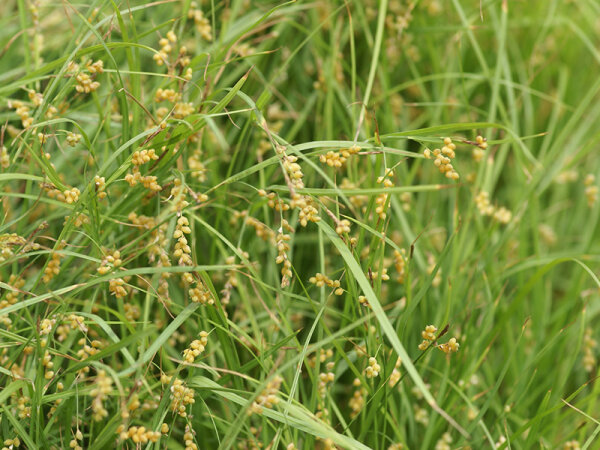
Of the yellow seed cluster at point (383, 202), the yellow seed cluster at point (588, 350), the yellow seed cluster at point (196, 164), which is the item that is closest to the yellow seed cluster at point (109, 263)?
the yellow seed cluster at point (196, 164)

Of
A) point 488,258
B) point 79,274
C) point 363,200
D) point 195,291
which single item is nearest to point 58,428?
point 79,274

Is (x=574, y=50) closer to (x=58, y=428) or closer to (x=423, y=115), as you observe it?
(x=423, y=115)

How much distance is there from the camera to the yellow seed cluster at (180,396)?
1.32 m

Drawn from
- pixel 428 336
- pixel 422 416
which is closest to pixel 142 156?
pixel 428 336

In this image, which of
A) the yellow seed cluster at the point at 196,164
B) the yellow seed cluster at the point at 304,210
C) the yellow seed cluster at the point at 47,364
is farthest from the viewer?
the yellow seed cluster at the point at 196,164

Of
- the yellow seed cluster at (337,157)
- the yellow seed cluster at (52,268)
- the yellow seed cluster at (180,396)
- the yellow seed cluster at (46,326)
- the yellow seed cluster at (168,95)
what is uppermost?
the yellow seed cluster at (168,95)

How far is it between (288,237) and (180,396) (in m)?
0.42

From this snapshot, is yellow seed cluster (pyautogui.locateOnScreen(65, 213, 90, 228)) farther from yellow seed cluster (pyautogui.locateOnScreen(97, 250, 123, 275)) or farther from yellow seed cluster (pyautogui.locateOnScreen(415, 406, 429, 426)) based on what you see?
yellow seed cluster (pyautogui.locateOnScreen(415, 406, 429, 426))

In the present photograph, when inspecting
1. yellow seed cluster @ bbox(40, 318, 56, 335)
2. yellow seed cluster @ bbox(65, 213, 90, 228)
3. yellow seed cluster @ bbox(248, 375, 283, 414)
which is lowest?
yellow seed cluster @ bbox(248, 375, 283, 414)

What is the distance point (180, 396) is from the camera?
1.33 meters

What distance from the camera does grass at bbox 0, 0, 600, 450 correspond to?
138 cm

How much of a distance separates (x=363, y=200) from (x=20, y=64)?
135 cm

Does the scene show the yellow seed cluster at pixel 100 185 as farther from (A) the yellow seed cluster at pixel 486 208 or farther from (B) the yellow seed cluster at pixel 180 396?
(A) the yellow seed cluster at pixel 486 208

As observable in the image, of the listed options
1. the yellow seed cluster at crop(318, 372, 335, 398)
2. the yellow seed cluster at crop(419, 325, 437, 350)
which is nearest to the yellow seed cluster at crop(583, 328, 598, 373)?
the yellow seed cluster at crop(419, 325, 437, 350)
